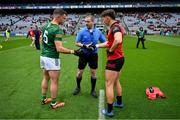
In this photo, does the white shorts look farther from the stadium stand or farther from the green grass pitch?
the stadium stand

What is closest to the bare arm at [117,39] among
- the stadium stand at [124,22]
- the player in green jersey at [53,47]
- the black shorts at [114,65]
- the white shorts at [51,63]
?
the black shorts at [114,65]

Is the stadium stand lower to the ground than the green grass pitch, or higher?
higher

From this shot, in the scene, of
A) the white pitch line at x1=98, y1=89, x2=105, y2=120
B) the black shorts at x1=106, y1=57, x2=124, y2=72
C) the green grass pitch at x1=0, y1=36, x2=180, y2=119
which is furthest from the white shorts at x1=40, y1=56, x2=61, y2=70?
the white pitch line at x1=98, y1=89, x2=105, y2=120

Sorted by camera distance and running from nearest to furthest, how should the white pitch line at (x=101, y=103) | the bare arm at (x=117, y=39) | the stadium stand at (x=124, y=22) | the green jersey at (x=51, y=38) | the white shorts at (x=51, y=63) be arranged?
1. the bare arm at (x=117, y=39)
2. the white pitch line at (x=101, y=103)
3. the green jersey at (x=51, y=38)
4. the white shorts at (x=51, y=63)
5. the stadium stand at (x=124, y=22)

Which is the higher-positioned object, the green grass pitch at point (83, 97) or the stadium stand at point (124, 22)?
the stadium stand at point (124, 22)

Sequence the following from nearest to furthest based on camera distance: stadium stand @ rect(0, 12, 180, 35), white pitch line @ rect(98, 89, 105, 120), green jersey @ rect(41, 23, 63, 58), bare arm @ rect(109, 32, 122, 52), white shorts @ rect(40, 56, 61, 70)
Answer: bare arm @ rect(109, 32, 122, 52) < white pitch line @ rect(98, 89, 105, 120) < green jersey @ rect(41, 23, 63, 58) < white shorts @ rect(40, 56, 61, 70) < stadium stand @ rect(0, 12, 180, 35)

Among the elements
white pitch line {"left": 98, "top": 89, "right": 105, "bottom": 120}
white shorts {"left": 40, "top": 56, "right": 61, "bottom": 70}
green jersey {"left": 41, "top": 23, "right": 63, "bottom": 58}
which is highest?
green jersey {"left": 41, "top": 23, "right": 63, "bottom": 58}

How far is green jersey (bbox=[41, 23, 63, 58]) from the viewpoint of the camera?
6.52 meters

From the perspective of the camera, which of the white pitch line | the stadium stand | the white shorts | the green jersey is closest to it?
the white pitch line

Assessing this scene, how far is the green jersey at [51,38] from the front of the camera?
6523mm

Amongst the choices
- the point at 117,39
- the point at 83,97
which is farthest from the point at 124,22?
the point at 117,39

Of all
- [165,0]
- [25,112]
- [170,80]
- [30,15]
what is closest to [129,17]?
[165,0]

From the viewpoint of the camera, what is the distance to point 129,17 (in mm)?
72562

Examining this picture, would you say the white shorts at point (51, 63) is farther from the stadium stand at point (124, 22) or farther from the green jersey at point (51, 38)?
the stadium stand at point (124, 22)
